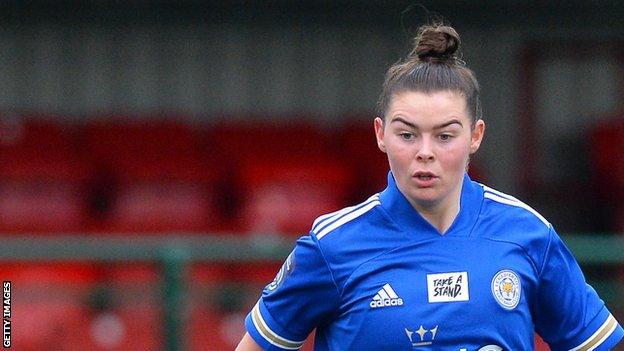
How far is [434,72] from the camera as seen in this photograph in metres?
3.32

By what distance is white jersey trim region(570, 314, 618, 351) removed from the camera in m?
3.41

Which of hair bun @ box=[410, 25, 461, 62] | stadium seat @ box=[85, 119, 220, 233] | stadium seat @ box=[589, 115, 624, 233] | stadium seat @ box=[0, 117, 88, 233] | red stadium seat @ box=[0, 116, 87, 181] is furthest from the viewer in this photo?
stadium seat @ box=[589, 115, 624, 233]

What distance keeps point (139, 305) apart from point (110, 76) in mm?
4098

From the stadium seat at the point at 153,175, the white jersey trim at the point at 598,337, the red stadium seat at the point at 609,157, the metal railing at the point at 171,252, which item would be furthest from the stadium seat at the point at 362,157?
the white jersey trim at the point at 598,337

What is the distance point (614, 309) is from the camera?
605 centimetres

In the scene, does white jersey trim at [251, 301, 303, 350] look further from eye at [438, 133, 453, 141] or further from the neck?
eye at [438, 133, 453, 141]

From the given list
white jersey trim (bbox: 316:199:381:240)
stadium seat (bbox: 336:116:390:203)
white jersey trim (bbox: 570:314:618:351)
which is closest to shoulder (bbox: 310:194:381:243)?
white jersey trim (bbox: 316:199:381:240)

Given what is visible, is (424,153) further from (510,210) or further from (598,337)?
(598,337)

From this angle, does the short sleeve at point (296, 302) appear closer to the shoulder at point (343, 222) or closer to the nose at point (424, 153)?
the shoulder at point (343, 222)

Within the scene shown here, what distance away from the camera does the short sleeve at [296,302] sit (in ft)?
10.8

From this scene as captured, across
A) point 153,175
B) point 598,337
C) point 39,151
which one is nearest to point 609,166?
point 153,175

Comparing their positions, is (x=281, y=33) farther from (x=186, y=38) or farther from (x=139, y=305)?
(x=139, y=305)

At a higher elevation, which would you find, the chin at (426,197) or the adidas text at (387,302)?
the chin at (426,197)

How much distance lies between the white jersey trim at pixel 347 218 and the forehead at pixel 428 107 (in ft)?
0.76
